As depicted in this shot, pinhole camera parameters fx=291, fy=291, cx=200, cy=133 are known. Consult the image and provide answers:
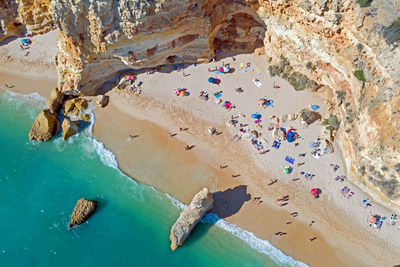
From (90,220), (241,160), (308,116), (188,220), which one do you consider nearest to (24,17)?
(90,220)

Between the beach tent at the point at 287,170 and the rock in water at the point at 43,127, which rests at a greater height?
the rock in water at the point at 43,127

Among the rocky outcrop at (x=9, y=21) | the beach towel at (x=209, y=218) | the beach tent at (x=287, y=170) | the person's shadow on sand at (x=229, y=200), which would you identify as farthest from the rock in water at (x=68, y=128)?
the beach tent at (x=287, y=170)

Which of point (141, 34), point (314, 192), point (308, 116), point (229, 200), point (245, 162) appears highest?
point (141, 34)

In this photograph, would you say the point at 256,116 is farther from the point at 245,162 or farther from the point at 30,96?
the point at 30,96

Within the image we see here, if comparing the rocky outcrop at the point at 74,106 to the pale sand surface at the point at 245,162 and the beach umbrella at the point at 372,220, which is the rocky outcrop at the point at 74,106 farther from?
the beach umbrella at the point at 372,220

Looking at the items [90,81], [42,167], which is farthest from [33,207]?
[90,81]

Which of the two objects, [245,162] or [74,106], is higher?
[74,106]

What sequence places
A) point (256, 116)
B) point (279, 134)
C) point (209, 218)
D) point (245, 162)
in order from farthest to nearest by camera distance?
point (256, 116), point (279, 134), point (245, 162), point (209, 218)
